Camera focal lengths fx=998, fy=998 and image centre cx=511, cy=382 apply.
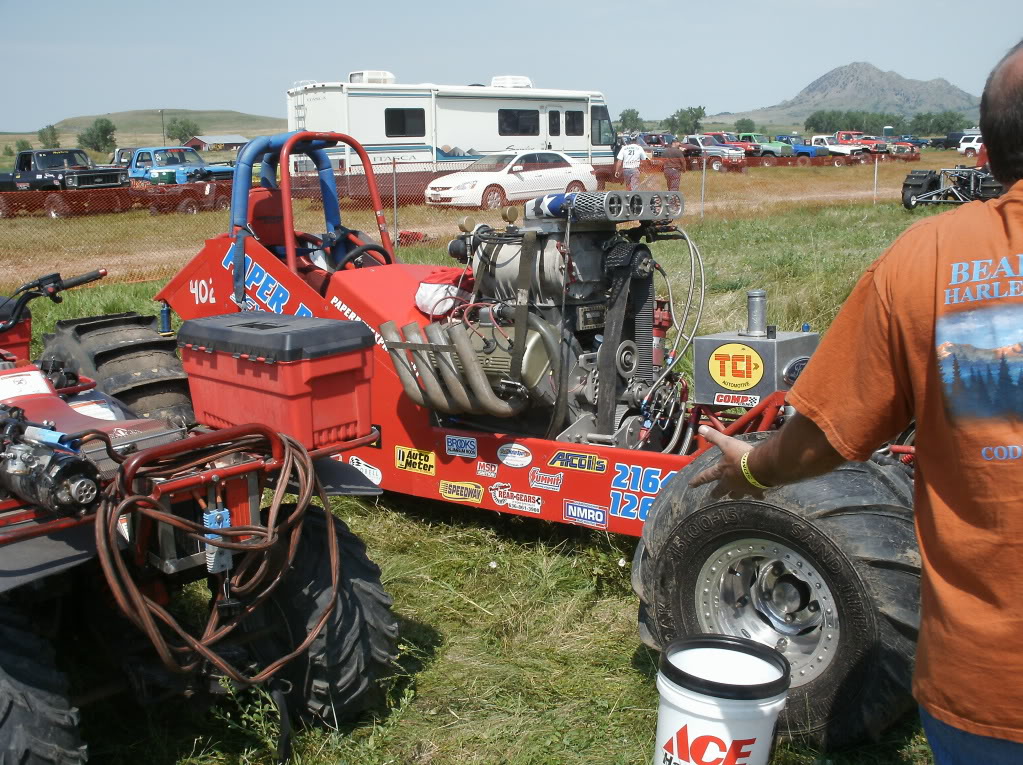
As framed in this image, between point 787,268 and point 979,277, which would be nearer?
→ point 979,277

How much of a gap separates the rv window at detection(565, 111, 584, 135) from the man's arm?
90.2 feet

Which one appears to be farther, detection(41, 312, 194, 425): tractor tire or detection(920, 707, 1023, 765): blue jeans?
detection(41, 312, 194, 425): tractor tire

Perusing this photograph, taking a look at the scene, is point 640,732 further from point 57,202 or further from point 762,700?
point 57,202

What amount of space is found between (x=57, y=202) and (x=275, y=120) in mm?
156226

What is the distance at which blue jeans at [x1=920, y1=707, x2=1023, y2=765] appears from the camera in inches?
64.6

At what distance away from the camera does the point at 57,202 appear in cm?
1802

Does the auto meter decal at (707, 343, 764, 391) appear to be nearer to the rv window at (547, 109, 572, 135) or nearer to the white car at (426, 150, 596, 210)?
the white car at (426, 150, 596, 210)

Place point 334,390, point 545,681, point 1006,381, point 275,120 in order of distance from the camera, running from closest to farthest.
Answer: point 1006,381 < point 334,390 < point 545,681 < point 275,120

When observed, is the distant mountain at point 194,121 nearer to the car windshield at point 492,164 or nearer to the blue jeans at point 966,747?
the car windshield at point 492,164

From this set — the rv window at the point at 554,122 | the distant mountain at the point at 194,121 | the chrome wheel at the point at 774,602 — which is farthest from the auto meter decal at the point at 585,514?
the distant mountain at the point at 194,121

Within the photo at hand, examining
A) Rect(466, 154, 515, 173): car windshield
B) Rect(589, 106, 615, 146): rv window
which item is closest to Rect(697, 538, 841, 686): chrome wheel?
Rect(466, 154, 515, 173): car windshield

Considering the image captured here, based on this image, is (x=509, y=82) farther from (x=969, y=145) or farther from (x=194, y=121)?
(x=194, y=121)

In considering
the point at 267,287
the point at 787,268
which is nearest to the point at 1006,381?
the point at 267,287

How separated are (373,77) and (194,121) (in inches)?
5299
